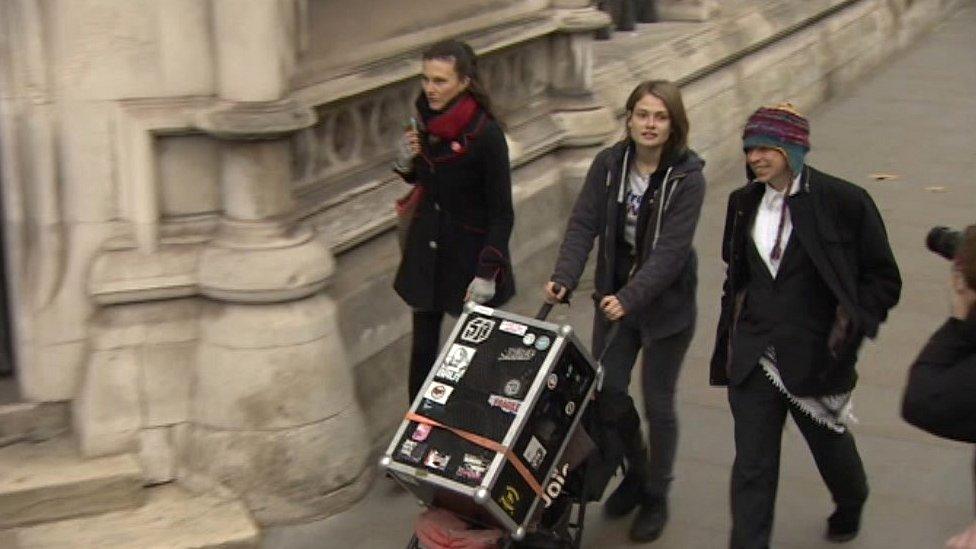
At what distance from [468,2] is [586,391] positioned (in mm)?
3176

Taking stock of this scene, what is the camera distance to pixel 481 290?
5.50 meters

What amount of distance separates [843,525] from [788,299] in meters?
1.14

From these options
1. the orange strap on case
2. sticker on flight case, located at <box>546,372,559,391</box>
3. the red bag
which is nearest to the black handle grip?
sticker on flight case, located at <box>546,372,559,391</box>

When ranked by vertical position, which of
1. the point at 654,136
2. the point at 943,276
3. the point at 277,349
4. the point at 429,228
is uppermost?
the point at 654,136

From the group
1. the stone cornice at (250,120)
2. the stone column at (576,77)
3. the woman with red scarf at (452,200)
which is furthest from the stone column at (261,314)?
the stone column at (576,77)

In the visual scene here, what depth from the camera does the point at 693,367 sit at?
24.2 ft

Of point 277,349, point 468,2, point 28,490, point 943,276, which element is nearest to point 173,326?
point 277,349

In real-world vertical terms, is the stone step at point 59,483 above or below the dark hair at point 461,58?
below

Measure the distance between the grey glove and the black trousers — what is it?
3.28 feet

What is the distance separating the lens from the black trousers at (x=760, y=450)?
4953 millimetres

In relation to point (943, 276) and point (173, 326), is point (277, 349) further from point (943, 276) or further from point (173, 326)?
point (943, 276)

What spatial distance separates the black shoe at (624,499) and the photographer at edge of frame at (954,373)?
1.71 metres

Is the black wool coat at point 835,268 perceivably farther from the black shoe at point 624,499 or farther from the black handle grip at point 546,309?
the black shoe at point 624,499

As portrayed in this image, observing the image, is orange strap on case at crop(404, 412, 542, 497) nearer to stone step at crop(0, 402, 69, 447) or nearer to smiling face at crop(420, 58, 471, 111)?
smiling face at crop(420, 58, 471, 111)
